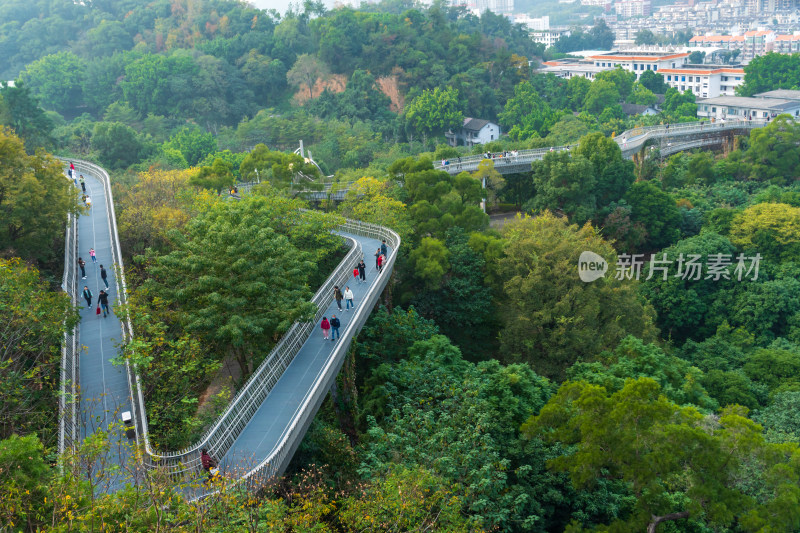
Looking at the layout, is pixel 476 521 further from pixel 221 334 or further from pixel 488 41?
pixel 488 41

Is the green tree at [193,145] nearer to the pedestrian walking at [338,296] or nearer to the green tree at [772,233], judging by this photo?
the pedestrian walking at [338,296]

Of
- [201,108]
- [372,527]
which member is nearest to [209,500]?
[372,527]

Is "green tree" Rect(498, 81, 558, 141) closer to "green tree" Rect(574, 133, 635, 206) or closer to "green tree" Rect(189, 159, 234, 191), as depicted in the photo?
"green tree" Rect(574, 133, 635, 206)

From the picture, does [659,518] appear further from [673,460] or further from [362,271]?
[362,271]

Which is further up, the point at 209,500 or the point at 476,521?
the point at 209,500

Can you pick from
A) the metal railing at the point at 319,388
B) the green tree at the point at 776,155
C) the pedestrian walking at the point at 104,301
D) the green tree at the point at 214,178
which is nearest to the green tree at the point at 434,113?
the green tree at the point at 776,155

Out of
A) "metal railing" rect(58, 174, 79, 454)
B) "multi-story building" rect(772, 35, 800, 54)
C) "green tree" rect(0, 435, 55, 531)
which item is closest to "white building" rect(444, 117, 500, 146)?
"metal railing" rect(58, 174, 79, 454)
